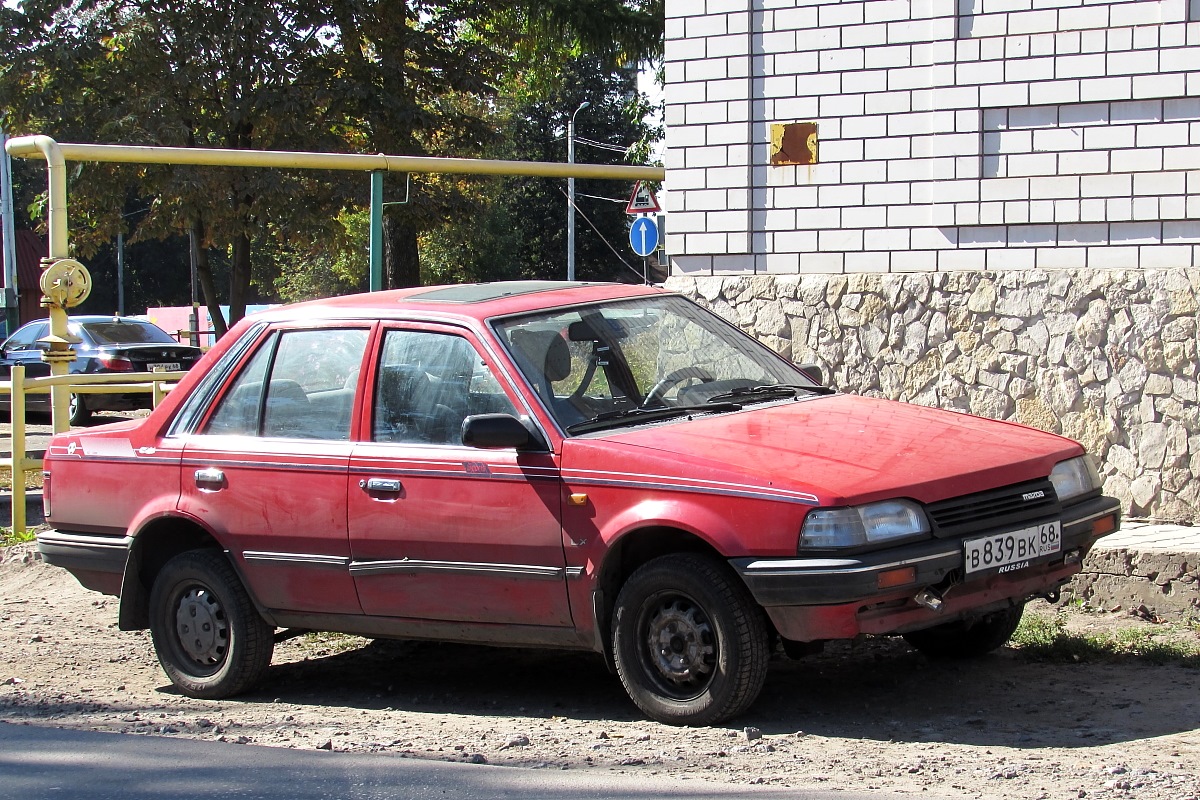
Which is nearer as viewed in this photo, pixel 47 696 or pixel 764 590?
pixel 764 590

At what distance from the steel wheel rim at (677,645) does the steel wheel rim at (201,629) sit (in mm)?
2072

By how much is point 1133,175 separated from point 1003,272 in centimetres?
93

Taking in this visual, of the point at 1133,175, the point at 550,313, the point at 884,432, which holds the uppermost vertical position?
the point at 1133,175

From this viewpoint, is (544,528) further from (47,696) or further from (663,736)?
(47,696)

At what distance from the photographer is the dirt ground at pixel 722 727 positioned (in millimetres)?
4832

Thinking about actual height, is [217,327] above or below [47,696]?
Answer: above

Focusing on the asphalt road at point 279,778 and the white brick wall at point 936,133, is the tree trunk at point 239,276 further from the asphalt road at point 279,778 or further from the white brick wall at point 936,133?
the asphalt road at point 279,778

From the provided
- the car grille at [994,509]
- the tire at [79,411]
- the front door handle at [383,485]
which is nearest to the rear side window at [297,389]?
the front door handle at [383,485]

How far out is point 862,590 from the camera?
500 centimetres

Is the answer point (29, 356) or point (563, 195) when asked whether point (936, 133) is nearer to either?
point (29, 356)

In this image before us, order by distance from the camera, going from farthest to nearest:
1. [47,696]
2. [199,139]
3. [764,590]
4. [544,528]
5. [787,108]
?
[199,139] → [787,108] → [47,696] → [544,528] → [764,590]

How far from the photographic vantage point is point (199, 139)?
977 inches

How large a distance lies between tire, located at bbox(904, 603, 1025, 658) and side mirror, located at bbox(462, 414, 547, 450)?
6.38 feet

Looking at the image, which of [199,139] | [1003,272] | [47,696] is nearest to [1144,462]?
[1003,272]
